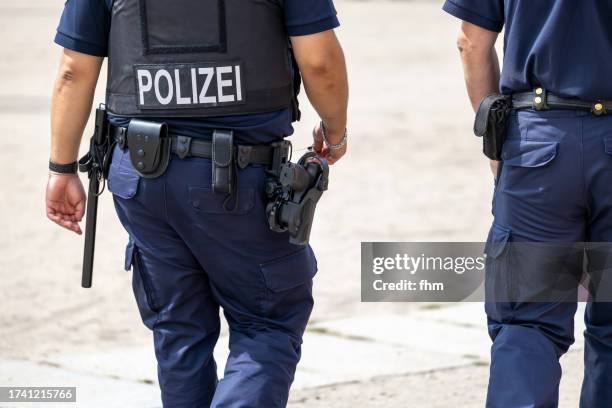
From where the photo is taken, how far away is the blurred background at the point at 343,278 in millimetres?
5258

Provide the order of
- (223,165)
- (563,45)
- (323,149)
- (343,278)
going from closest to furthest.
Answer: (223,165) → (563,45) → (323,149) → (343,278)

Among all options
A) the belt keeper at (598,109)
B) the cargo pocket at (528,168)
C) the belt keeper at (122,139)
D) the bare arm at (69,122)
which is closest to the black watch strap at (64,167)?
the bare arm at (69,122)

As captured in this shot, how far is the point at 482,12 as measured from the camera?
3.97 m

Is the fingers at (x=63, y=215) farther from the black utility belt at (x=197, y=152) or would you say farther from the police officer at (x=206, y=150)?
the black utility belt at (x=197, y=152)

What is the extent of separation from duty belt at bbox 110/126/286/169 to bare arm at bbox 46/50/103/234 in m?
0.34

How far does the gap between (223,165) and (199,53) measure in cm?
34

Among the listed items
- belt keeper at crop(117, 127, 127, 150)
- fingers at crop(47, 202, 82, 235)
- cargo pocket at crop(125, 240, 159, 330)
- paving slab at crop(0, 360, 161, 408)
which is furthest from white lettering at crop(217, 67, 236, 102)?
paving slab at crop(0, 360, 161, 408)

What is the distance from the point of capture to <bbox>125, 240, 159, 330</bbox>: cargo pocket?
391 centimetres

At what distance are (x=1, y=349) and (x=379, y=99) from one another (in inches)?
321

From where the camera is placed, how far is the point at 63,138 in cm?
398

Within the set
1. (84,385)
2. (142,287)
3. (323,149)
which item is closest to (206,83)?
(323,149)

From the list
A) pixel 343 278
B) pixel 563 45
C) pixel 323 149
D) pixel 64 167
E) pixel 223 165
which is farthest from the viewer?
pixel 343 278

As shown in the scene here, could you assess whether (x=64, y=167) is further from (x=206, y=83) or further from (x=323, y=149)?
(x=323, y=149)

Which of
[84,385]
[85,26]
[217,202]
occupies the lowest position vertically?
[84,385]
